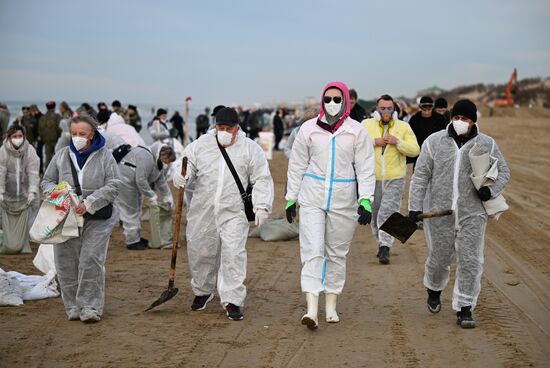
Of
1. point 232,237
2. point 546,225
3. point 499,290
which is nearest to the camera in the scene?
point 232,237

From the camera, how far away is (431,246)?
8.12 m

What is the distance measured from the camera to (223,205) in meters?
8.24

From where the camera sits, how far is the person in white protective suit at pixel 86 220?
8.00m

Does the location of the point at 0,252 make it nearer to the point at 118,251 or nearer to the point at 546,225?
the point at 118,251

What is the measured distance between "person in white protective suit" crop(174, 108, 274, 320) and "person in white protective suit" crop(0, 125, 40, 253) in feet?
14.1

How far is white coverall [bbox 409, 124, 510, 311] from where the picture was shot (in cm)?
777

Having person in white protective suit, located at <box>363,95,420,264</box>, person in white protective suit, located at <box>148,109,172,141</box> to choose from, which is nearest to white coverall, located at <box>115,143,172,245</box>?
person in white protective suit, located at <box>363,95,420,264</box>

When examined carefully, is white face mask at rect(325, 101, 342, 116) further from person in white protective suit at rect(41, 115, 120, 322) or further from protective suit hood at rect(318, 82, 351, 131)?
person in white protective suit at rect(41, 115, 120, 322)

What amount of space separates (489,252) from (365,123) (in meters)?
2.55

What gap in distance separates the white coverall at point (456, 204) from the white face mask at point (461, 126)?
0.12m

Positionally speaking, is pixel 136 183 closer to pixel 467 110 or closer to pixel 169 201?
pixel 169 201

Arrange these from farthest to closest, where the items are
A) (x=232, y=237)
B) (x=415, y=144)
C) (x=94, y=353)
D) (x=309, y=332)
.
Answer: (x=415, y=144) < (x=232, y=237) < (x=309, y=332) < (x=94, y=353)

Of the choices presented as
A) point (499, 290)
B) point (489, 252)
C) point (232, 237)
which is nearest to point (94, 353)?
point (232, 237)

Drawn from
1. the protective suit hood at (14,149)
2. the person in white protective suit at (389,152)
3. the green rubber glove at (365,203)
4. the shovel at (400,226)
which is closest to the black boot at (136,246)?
the protective suit hood at (14,149)
